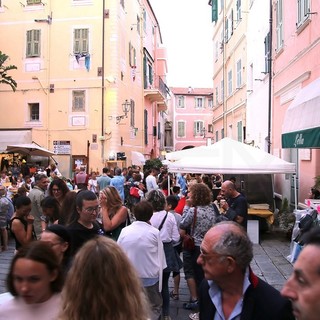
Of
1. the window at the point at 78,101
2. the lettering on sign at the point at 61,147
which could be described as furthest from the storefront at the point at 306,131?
the window at the point at 78,101

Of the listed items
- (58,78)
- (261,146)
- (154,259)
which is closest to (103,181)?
(261,146)

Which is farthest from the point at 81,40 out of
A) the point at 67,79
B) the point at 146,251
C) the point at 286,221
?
Result: the point at 146,251

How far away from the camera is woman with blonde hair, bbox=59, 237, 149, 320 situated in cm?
200

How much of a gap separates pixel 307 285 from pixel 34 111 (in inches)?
1026

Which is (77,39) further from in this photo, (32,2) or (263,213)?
(263,213)

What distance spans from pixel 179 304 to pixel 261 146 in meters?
11.9

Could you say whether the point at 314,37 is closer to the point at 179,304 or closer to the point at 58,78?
the point at 179,304

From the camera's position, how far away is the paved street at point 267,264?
→ 6422 millimetres

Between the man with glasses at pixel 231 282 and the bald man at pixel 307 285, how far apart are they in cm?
86

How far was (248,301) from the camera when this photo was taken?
Answer: 245cm

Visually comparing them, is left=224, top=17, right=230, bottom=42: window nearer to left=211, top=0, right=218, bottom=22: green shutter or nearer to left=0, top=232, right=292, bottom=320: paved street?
left=211, top=0, right=218, bottom=22: green shutter

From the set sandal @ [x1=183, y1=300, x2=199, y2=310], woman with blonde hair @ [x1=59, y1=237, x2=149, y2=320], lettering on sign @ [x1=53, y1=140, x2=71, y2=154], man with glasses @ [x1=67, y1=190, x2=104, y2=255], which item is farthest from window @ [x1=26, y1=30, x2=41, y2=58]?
woman with blonde hair @ [x1=59, y1=237, x2=149, y2=320]

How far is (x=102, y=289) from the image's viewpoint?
6.67 ft

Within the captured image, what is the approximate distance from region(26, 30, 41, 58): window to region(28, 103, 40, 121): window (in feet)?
9.30
